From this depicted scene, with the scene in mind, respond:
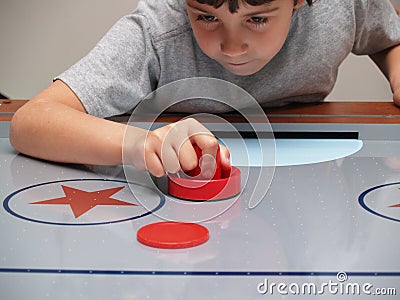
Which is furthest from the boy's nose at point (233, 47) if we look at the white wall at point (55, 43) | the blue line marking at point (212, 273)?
the white wall at point (55, 43)

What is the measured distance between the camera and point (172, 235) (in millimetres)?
515

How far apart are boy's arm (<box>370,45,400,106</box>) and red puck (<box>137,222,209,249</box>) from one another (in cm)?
68

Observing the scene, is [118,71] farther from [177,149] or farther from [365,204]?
[365,204]

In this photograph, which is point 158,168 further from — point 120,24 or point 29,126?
point 120,24

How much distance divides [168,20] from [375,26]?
40 cm

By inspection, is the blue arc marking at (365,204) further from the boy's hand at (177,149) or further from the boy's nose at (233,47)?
the boy's nose at (233,47)

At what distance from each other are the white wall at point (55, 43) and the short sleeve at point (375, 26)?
3.23ft

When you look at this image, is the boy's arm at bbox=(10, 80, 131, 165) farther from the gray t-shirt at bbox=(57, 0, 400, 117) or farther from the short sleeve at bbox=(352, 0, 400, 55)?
the short sleeve at bbox=(352, 0, 400, 55)

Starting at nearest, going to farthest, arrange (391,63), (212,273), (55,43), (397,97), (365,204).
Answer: (212,273) → (365,204) → (397,97) → (391,63) → (55,43)

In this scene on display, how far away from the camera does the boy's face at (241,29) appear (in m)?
0.74

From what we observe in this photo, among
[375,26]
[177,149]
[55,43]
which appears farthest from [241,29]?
[55,43]

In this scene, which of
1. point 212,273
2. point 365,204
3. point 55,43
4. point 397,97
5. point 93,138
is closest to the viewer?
point 212,273

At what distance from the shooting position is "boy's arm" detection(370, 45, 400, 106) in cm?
113

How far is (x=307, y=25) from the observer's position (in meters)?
1.00
